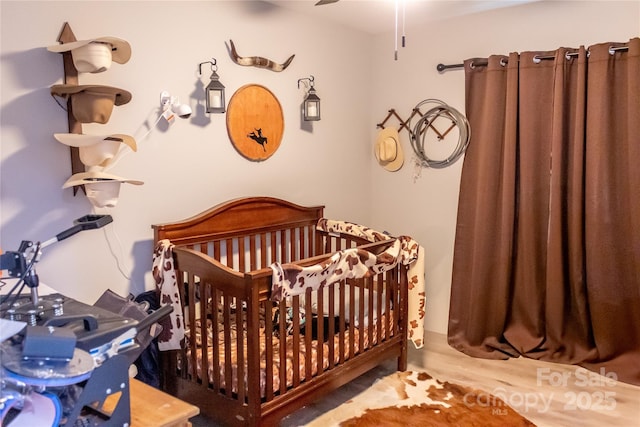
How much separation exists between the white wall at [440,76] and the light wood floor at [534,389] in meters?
0.64

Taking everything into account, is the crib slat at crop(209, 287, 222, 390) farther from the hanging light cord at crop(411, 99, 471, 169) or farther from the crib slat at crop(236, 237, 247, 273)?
the hanging light cord at crop(411, 99, 471, 169)

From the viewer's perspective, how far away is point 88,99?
6.33 feet

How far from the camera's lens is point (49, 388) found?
3.72 feet

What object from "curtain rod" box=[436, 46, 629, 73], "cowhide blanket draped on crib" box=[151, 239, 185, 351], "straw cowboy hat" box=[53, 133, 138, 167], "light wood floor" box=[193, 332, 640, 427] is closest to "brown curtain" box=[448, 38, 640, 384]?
"curtain rod" box=[436, 46, 629, 73]

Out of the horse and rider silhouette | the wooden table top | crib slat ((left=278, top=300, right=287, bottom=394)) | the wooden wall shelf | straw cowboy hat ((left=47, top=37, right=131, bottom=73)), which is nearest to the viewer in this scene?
the wooden table top

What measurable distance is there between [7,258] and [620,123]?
9.61 ft

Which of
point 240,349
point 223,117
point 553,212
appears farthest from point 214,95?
point 553,212

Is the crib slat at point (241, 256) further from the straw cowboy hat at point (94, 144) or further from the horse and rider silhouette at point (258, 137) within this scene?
the straw cowboy hat at point (94, 144)

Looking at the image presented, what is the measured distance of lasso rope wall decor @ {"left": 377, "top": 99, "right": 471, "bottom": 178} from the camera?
3.32m

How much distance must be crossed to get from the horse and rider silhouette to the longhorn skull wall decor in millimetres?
369

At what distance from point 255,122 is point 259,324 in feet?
4.20

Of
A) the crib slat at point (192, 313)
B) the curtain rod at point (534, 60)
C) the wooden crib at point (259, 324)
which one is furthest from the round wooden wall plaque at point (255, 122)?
the curtain rod at point (534, 60)

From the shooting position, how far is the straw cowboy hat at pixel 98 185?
1962 mm

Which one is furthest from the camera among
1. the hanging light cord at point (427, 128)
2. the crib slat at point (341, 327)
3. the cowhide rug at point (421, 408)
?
the hanging light cord at point (427, 128)
